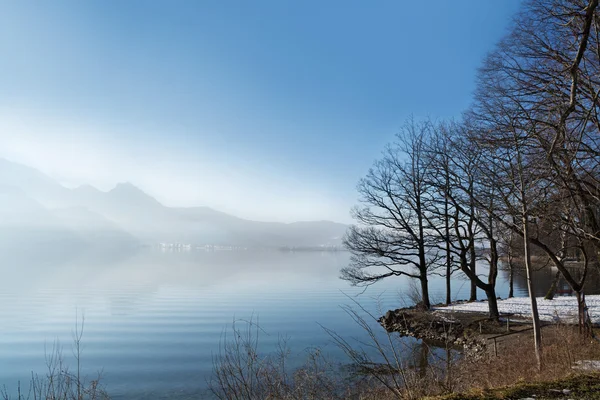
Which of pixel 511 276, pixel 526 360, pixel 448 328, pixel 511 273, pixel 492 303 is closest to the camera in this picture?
pixel 526 360

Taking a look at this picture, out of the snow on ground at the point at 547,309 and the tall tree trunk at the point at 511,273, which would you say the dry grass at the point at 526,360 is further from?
the tall tree trunk at the point at 511,273

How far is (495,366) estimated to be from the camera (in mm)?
11172

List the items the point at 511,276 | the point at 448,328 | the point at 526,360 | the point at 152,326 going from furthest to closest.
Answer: the point at 511,276, the point at 152,326, the point at 448,328, the point at 526,360

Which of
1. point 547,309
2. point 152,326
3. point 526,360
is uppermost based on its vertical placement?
point 526,360

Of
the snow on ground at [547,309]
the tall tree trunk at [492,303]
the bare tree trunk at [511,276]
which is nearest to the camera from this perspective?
the snow on ground at [547,309]

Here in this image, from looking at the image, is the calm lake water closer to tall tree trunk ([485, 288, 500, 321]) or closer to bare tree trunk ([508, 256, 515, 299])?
bare tree trunk ([508, 256, 515, 299])

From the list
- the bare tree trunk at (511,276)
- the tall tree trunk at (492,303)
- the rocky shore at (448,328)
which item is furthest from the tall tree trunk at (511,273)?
the rocky shore at (448,328)

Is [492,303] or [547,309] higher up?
[492,303]

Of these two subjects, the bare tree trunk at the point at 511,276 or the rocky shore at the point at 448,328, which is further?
the bare tree trunk at the point at 511,276

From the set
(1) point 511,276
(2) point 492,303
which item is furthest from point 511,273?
(2) point 492,303

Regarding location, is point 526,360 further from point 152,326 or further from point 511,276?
point 152,326

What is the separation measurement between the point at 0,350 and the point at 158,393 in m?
12.0

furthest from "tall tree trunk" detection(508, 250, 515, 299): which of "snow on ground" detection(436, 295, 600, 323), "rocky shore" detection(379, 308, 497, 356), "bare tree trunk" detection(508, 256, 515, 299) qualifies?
"rocky shore" detection(379, 308, 497, 356)

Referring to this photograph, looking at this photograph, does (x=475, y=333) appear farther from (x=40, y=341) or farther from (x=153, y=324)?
(x=40, y=341)
